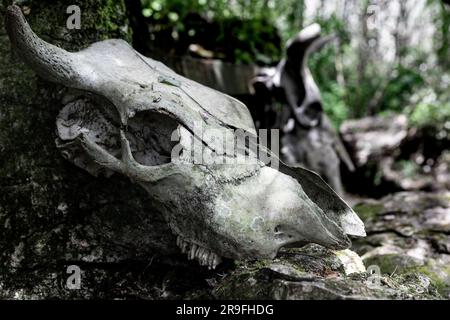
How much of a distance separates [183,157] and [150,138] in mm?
337

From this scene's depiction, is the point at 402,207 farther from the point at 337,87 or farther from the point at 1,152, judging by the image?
the point at 337,87

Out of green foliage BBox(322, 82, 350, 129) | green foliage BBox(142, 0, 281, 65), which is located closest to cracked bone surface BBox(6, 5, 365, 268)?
green foliage BBox(142, 0, 281, 65)

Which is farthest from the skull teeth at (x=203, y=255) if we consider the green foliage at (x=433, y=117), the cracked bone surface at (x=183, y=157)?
the green foliage at (x=433, y=117)

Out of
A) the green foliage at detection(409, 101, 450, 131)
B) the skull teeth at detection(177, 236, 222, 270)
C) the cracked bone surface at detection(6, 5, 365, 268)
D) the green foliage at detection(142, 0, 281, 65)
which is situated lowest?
the skull teeth at detection(177, 236, 222, 270)

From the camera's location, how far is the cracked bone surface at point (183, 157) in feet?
5.89

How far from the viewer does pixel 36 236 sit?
7.76 ft

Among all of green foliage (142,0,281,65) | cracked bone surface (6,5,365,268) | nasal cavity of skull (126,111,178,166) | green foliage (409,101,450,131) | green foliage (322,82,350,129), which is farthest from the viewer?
green foliage (322,82,350,129)

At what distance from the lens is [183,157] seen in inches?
74.3

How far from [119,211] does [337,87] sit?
11.3m

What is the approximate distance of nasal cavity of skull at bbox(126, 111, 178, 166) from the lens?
2.11m

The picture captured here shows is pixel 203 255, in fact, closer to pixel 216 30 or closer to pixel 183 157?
pixel 183 157

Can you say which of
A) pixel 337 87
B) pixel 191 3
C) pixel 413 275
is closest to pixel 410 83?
pixel 337 87

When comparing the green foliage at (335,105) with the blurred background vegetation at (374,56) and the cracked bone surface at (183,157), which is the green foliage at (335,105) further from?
the cracked bone surface at (183,157)

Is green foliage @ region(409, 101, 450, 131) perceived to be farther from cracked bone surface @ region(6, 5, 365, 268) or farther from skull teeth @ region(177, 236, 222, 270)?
skull teeth @ region(177, 236, 222, 270)
